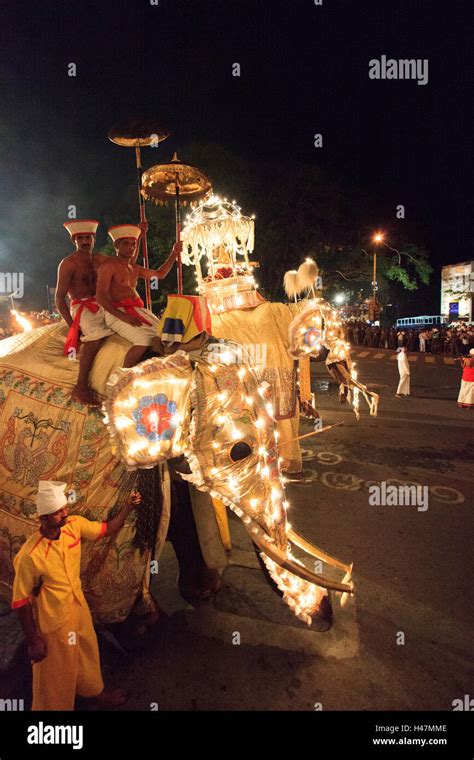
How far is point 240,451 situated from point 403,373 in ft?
36.8

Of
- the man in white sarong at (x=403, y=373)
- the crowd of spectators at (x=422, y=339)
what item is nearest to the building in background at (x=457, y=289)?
the crowd of spectators at (x=422, y=339)

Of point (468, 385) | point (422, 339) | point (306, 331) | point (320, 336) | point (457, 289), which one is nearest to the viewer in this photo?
point (306, 331)

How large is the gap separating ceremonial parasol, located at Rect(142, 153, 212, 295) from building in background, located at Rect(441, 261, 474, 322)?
44.4 metres

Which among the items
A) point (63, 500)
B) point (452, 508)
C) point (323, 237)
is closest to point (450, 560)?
point (452, 508)

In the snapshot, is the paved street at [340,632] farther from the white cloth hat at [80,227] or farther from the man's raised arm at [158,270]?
the white cloth hat at [80,227]

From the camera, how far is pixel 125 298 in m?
3.45

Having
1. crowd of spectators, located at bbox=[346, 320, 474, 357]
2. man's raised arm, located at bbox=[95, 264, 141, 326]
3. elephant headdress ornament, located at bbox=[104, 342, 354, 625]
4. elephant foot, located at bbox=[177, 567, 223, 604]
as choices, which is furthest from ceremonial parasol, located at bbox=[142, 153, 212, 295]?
crowd of spectators, located at bbox=[346, 320, 474, 357]

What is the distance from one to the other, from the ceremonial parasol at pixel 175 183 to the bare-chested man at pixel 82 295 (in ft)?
4.41

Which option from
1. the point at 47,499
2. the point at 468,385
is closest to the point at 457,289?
the point at 468,385

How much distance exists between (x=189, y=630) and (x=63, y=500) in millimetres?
1804
